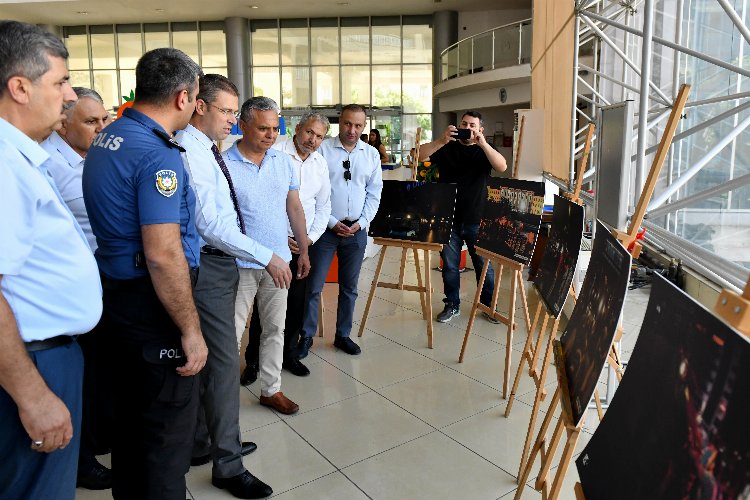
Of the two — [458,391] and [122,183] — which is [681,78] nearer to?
[458,391]

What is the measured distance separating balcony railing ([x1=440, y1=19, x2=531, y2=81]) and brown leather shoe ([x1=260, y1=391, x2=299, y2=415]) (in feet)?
38.2

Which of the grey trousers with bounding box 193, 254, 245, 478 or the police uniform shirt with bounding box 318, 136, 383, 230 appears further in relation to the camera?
the police uniform shirt with bounding box 318, 136, 383, 230

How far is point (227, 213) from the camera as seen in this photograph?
2.28 m

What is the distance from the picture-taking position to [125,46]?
19.3m

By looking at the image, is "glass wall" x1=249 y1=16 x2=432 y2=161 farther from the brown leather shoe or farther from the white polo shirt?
the brown leather shoe

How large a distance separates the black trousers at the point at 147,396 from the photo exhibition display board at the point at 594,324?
1132 mm

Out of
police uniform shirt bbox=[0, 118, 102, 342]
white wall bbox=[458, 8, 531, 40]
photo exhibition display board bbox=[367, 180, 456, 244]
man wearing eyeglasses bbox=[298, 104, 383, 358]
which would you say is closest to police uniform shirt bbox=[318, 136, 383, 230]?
man wearing eyeglasses bbox=[298, 104, 383, 358]

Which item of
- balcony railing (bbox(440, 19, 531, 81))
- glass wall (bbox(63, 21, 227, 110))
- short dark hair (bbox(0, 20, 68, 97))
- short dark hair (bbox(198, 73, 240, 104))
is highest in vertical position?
glass wall (bbox(63, 21, 227, 110))

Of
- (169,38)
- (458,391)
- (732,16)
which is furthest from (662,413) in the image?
(169,38)

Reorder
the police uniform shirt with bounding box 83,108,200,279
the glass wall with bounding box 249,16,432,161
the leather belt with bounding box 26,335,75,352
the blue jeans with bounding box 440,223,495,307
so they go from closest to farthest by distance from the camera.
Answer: the leather belt with bounding box 26,335,75,352
the police uniform shirt with bounding box 83,108,200,279
the blue jeans with bounding box 440,223,495,307
the glass wall with bounding box 249,16,432,161

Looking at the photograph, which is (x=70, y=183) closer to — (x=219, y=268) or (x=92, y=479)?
(x=219, y=268)

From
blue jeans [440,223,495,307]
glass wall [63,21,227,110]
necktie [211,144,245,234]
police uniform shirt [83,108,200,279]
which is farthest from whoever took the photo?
glass wall [63,21,227,110]

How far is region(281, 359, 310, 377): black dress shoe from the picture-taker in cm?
350

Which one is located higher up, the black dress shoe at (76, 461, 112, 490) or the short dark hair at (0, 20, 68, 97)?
the short dark hair at (0, 20, 68, 97)
